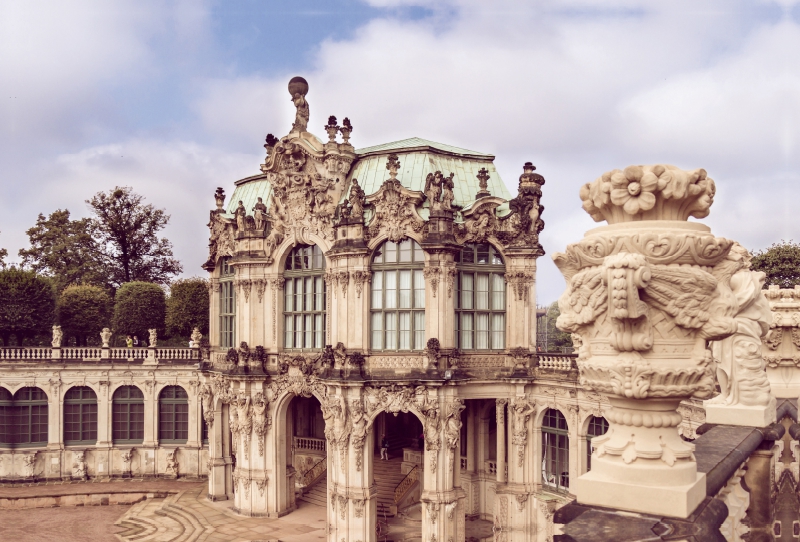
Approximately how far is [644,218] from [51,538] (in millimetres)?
32171

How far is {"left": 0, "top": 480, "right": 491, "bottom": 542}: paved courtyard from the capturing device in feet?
90.9

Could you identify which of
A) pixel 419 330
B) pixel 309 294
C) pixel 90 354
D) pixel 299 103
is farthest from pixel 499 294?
pixel 90 354

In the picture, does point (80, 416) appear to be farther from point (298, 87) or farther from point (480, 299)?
point (480, 299)

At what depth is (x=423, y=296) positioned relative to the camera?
85.8ft

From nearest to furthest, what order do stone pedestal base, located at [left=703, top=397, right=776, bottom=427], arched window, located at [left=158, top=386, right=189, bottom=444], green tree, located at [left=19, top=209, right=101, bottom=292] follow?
stone pedestal base, located at [left=703, top=397, right=776, bottom=427] < arched window, located at [left=158, top=386, right=189, bottom=444] < green tree, located at [left=19, top=209, right=101, bottom=292]

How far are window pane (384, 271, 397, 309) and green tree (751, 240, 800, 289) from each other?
24.6m

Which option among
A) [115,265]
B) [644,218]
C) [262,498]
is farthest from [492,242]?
[115,265]

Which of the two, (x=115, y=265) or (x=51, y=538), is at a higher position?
(x=115, y=265)

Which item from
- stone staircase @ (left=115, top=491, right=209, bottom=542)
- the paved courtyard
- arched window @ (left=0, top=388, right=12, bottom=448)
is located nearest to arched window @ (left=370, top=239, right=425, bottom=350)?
the paved courtyard

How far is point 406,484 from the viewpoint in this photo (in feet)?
98.6

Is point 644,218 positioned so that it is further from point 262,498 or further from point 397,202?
point 262,498

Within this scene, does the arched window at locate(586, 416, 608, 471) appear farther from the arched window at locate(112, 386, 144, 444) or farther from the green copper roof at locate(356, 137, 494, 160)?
the arched window at locate(112, 386, 144, 444)

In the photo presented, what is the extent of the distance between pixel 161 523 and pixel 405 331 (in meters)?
15.1

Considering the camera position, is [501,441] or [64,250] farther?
[64,250]
